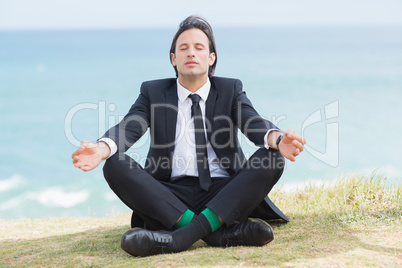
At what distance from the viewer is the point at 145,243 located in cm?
312

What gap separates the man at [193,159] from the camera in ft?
10.7

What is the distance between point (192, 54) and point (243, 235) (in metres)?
1.46

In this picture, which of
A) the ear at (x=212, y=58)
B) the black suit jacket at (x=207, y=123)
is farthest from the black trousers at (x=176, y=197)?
the ear at (x=212, y=58)

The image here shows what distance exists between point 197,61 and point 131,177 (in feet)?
3.57

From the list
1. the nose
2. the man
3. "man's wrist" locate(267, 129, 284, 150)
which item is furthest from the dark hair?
"man's wrist" locate(267, 129, 284, 150)

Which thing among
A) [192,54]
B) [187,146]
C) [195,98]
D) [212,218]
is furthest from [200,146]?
[192,54]

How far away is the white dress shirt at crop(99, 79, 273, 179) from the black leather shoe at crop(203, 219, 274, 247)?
50cm

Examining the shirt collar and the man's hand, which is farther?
the shirt collar

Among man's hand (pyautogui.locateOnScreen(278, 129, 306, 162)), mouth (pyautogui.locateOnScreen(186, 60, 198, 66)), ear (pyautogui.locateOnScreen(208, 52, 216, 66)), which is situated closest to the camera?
man's hand (pyautogui.locateOnScreen(278, 129, 306, 162))

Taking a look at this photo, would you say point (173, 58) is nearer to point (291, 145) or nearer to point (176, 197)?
point (176, 197)

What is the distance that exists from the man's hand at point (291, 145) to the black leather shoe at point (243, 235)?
0.54 metres

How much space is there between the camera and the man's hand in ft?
10.1

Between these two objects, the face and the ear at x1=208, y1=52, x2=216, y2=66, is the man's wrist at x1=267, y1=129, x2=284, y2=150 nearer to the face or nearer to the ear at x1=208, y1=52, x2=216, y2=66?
the face

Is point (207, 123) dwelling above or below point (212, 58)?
below
